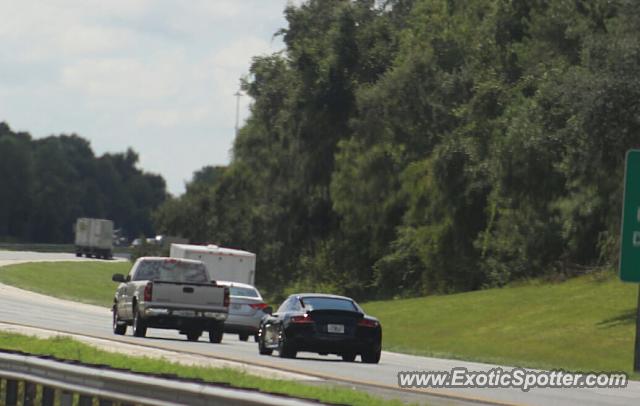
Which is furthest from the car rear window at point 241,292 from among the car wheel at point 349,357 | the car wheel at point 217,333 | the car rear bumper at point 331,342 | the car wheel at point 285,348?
the car rear bumper at point 331,342

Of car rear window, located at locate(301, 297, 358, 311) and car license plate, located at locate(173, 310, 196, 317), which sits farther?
car license plate, located at locate(173, 310, 196, 317)

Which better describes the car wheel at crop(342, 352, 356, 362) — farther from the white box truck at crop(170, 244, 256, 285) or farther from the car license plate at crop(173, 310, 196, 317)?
the white box truck at crop(170, 244, 256, 285)

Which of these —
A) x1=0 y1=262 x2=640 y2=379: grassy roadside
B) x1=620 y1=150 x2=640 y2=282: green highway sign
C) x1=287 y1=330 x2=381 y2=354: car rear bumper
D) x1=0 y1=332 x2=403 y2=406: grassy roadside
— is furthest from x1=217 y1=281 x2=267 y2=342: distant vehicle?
x1=620 y1=150 x2=640 y2=282: green highway sign

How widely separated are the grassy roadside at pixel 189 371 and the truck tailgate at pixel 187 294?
692 cm

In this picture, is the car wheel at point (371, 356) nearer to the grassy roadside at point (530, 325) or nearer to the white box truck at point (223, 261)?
the grassy roadside at point (530, 325)

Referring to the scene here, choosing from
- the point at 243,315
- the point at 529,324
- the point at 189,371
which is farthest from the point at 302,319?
the point at 529,324

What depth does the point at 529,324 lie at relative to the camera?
48500 millimetres

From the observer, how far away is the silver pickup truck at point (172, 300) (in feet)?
113

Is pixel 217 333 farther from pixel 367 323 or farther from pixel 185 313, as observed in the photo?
pixel 367 323

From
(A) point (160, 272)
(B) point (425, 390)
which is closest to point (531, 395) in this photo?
(B) point (425, 390)

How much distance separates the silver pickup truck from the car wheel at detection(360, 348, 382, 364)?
270 inches

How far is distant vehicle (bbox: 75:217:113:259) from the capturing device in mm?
133750

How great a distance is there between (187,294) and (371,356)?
289 inches

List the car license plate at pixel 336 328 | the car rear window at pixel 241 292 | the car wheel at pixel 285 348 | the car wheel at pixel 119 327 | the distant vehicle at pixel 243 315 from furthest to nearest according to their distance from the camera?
1. the car rear window at pixel 241 292
2. the distant vehicle at pixel 243 315
3. the car wheel at pixel 119 327
4. the car wheel at pixel 285 348
5. the car license plate at pixel 336 328
